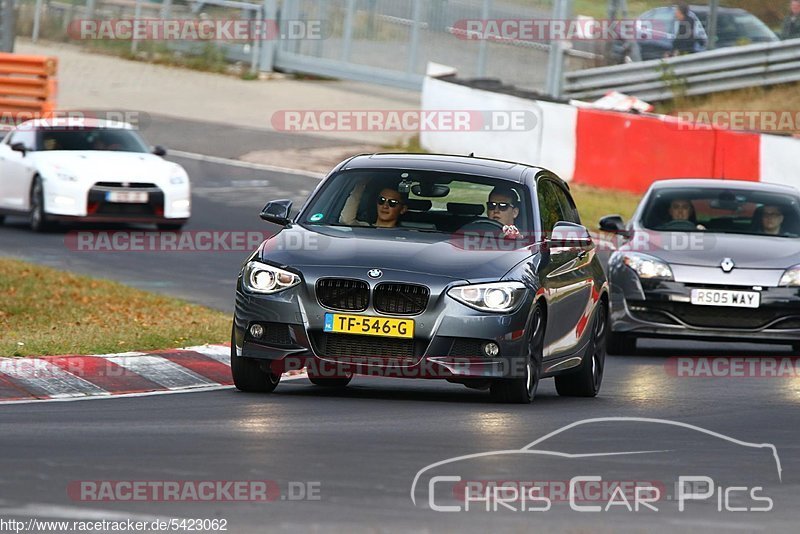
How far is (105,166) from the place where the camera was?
22531mm

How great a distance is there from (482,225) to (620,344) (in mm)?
4599

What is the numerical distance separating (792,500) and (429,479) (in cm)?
155

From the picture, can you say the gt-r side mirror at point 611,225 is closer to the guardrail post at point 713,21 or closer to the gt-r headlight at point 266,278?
the gt-r headlight at point 266,278

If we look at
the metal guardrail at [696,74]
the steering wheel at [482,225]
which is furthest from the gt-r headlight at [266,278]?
the metal guardrail at [696,74]

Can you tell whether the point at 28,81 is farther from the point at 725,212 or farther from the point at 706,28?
the point at 725,212

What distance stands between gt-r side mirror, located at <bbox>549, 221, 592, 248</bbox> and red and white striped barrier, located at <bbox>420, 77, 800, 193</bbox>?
47.1ft

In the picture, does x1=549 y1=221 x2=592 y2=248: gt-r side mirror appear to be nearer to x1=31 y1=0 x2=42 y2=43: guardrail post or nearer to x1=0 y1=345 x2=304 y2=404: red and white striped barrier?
x1=0 y1=345 x2=304 y2=404: red and white striped barrier

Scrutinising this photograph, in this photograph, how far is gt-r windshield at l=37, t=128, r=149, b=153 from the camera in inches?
926

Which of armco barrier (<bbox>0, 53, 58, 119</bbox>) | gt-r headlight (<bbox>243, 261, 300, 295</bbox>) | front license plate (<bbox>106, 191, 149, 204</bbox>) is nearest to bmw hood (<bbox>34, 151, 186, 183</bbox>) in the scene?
front license plate (<bbox>106, 191, 149, 204</bbox>)

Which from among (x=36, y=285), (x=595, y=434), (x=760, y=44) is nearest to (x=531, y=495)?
(x=595, y=434)

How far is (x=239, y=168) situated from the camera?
30.5m

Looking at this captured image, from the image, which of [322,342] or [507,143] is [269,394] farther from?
[507,143]

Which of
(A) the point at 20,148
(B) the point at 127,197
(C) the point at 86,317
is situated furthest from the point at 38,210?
(C) the point at 86,317

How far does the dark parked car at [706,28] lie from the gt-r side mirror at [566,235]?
2041 cm
